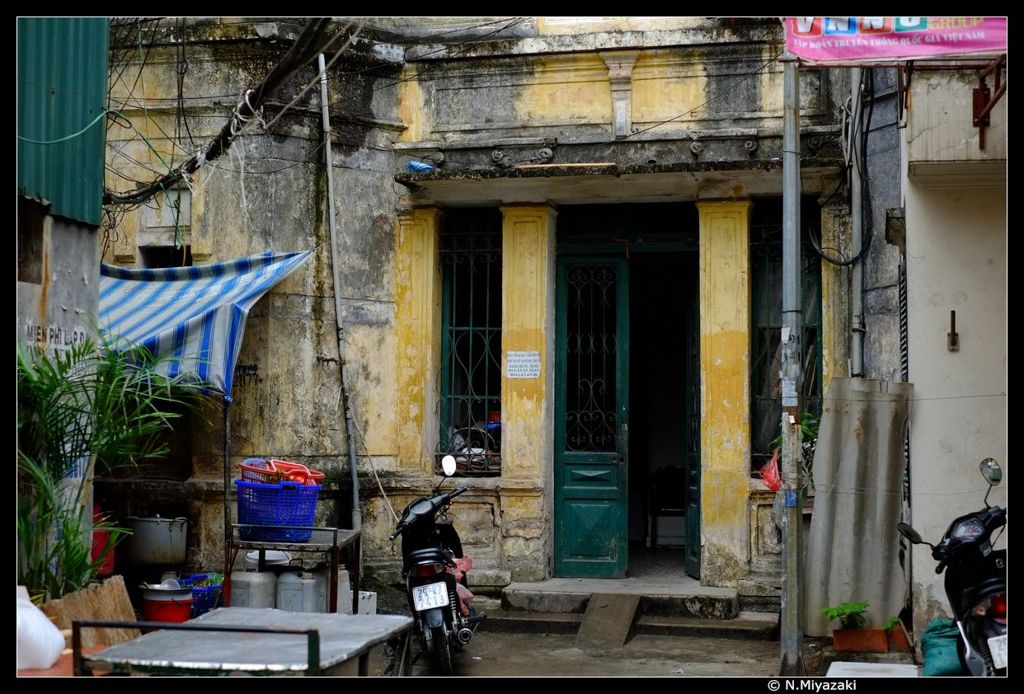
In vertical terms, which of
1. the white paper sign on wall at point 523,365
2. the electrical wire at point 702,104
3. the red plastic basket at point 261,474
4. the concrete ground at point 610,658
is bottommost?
the concrete ground at point 610,658

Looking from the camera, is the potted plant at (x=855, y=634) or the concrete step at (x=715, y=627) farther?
the concrete step at (x=715, y=627)

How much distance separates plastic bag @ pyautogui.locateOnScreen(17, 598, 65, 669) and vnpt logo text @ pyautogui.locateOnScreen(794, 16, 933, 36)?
4.99 metres

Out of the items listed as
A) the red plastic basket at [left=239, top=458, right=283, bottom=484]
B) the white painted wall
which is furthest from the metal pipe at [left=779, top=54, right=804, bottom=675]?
the red plastic basket at [left=239, top=458, right=283, bottom=484]

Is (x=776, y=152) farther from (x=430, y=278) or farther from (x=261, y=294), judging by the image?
(x=261, y=294)

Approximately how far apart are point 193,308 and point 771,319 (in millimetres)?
5010

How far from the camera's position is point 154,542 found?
10031 mm

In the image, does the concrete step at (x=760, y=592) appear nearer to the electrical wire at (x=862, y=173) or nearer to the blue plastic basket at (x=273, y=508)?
the electrical wire at (x=862, y=173)

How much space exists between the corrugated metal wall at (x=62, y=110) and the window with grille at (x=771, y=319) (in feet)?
18.9

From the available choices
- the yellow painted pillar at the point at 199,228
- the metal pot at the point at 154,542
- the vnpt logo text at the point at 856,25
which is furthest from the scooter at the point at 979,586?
the yellow painted pillar at the point at 199,228

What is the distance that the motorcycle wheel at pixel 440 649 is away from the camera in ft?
26.4

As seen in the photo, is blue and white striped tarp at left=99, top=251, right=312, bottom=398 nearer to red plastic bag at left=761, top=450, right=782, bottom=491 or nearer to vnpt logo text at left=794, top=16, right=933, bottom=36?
red plastic bag at left=761, top=450, right=782, bottom=491

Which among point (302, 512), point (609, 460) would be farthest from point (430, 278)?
point (302, 512)

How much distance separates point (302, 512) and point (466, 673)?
5.46ft

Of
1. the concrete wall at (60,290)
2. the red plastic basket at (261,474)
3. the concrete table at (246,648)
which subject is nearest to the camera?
the concrete table at (246,648)
